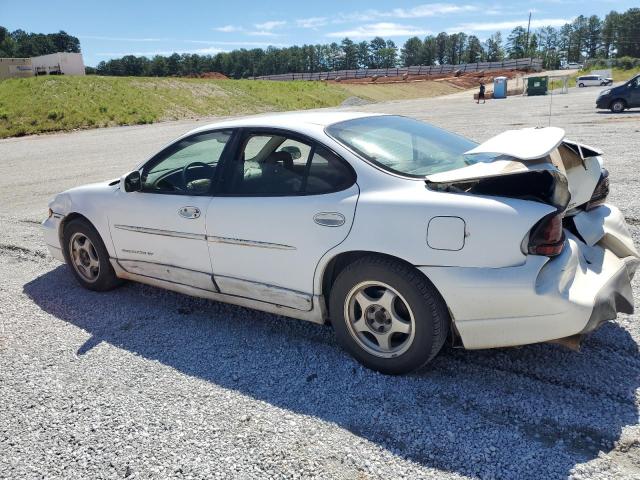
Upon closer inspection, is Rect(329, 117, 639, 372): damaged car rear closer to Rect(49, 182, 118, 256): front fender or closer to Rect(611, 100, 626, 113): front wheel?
Rect(49, 182, 118, 256): front fender

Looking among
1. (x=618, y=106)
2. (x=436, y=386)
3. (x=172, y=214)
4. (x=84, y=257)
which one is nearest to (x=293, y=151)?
(x=172, y=214)

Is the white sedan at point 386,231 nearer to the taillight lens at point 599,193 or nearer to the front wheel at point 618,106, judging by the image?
the taillight lens at point 599,193

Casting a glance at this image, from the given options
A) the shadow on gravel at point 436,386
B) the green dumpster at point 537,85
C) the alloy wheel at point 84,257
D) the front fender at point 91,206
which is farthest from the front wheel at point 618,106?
the green dumpster at point 537,85

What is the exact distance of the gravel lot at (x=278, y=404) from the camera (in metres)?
2.52

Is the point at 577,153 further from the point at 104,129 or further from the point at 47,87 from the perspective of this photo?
the point at 47,87

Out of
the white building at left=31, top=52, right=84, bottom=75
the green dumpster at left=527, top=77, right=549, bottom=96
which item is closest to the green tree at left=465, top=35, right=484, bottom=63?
the green dumpster at left=527, top=77, right=549, bottom=96

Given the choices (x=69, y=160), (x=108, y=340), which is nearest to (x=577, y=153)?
(x=108, y=340)

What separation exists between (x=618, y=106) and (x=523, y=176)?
21525 millimetres

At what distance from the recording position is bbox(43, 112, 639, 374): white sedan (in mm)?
2729

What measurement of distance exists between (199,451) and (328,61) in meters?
159

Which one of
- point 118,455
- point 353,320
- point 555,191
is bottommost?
point 118,455

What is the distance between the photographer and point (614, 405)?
278cm

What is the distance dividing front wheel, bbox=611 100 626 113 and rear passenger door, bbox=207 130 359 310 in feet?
70.4

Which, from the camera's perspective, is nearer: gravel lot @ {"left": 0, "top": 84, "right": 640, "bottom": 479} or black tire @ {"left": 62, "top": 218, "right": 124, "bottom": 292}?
gravel lot @ {"left": 0, "top": 84, "right": 640, "bottom": 479}
